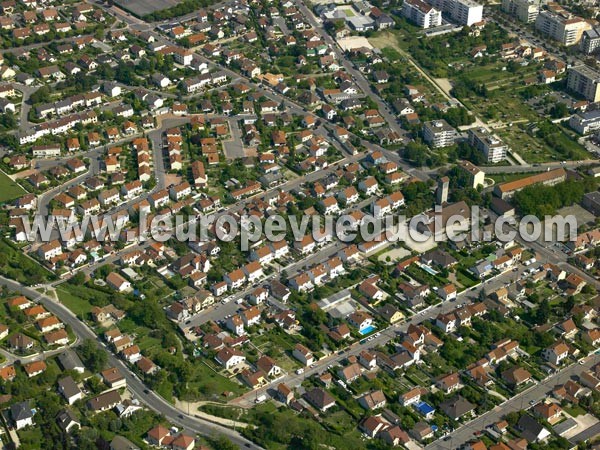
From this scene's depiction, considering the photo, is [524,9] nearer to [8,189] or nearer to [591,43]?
[591,43]

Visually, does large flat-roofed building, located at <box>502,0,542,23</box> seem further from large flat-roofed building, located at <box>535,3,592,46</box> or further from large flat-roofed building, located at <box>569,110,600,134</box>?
large flat-roofed building, located at <box>569,110,600,134</box>

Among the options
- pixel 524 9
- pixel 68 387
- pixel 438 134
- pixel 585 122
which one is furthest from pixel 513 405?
pixel 524 9

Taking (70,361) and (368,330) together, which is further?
(368,330)

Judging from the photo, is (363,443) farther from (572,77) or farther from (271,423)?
(572,77)

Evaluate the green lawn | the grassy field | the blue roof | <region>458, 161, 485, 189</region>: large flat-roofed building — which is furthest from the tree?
<region>458, 161, 485, 189</region>: large flat-roofed building

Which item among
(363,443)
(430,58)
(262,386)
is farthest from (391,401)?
(430,58)

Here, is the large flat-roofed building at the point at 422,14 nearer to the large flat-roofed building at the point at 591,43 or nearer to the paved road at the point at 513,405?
the large flat-roofed building at the point at 591,43
